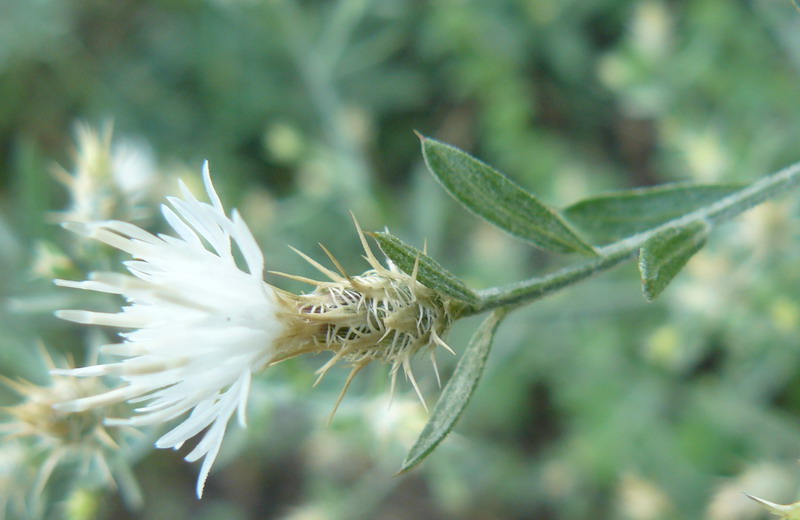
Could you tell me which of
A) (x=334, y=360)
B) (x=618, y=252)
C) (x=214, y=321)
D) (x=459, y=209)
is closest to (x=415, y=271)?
(x=334, y=360)

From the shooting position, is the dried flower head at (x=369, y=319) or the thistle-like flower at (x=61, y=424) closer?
the dried flower head at (x=369, y=319)

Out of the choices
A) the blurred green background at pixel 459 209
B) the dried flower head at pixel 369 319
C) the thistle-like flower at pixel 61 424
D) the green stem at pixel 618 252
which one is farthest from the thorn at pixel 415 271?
the blurred green background at pixel 459 209

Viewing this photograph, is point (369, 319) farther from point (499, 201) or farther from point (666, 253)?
point (666, 253)

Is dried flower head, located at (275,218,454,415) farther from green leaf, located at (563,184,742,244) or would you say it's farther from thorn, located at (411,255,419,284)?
green leaf, located at (563,184,742,244)

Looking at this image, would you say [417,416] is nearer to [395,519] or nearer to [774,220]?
[774,220]

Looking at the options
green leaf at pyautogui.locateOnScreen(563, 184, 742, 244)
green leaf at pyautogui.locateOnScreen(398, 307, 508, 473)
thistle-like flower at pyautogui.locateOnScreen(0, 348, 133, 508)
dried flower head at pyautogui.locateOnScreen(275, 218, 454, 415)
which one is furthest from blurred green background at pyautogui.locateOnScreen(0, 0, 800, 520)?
dried flower head at pyautogui.locateOnScreen(275, 218, 454, 415)

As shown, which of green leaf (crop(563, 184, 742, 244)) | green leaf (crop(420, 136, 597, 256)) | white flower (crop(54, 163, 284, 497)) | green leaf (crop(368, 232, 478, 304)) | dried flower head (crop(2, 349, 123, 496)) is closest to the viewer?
white flower (crop(54, 163, 284, 497))

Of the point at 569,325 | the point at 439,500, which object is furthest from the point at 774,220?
the point at 439,500

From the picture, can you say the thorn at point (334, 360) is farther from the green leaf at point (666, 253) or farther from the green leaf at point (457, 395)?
the green leaf at point (666, 253)
